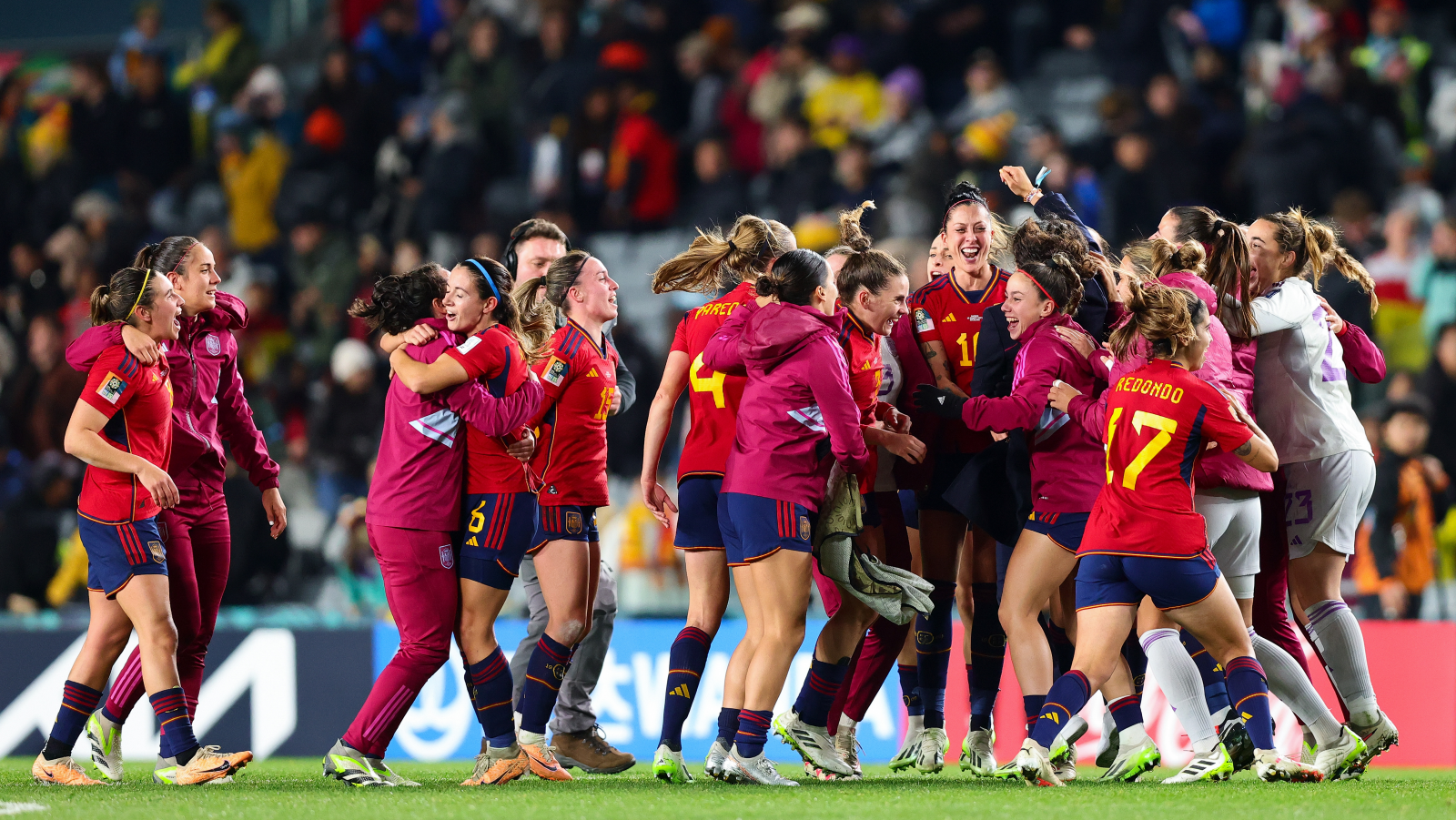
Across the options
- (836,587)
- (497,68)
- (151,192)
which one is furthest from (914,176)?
(151,192)

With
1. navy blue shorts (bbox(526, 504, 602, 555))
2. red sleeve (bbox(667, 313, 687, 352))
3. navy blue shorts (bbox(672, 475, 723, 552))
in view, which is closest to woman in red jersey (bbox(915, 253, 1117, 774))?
navy blue shorts (bbox(672, 475, 723, 552))

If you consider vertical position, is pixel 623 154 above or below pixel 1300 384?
above

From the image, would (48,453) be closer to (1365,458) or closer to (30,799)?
(30,799)

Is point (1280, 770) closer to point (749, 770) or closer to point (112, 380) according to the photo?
point (749, 770)

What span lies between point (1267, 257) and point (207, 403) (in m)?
4.52

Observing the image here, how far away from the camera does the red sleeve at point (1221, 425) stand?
18.0 feet

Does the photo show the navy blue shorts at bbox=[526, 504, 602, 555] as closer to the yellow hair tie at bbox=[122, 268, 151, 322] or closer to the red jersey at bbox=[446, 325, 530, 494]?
the red jersey at bbox=[446, 325, 530, 494]

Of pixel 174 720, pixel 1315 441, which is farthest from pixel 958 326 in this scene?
pixel 174 720

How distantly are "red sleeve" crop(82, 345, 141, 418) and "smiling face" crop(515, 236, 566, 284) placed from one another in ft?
6.16

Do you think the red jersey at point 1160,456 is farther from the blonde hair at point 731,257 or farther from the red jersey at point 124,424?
the red jersey at point 124,424

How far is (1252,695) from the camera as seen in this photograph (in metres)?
5.61

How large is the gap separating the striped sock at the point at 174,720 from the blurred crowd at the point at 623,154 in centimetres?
531

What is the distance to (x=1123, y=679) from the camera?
6.28 meters

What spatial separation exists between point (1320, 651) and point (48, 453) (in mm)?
9844
